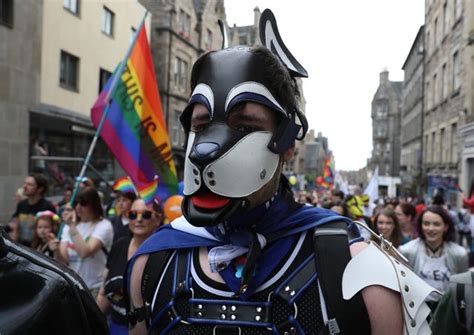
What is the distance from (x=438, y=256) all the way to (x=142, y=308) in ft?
12.1

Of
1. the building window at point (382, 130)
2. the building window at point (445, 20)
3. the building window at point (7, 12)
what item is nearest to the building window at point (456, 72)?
the building window at point (445, 20)

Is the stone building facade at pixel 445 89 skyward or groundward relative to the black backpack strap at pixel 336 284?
skyward

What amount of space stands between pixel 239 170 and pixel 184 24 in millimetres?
26950

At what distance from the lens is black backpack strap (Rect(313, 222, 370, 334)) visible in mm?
1457

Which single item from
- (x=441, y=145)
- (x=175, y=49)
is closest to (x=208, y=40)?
(x=175, y=49)

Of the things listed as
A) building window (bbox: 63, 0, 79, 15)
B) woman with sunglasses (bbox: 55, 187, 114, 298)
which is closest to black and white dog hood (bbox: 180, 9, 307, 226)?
woman with sunglasses (bbox: 55, 187, 114, 298)

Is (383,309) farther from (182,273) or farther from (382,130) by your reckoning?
(382,130)

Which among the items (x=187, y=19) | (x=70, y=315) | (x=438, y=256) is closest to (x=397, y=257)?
(x=70, y=315)

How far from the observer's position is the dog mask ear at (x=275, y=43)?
189 cm

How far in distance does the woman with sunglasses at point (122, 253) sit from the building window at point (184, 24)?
23.5 meters

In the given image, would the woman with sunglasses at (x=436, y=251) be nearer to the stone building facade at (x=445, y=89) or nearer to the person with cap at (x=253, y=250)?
the person with cap at (x=253, y=250)

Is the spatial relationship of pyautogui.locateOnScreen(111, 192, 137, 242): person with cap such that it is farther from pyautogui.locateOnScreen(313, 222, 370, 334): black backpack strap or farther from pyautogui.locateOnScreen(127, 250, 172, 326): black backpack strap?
pyautogui.locateOnScreen(313, 222, 370, 334): black backpack strap

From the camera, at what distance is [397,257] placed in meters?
1.77

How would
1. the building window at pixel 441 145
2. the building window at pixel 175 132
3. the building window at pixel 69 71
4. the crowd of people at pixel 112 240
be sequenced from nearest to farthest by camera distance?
the crowd of people at pixel 112 240, the building window at pixel 69 71, the building window at pixel 441 145, the building window at pixel 175 132
